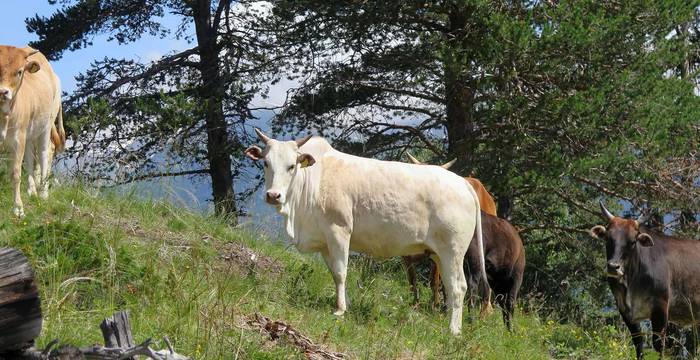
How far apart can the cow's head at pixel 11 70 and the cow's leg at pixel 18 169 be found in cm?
36

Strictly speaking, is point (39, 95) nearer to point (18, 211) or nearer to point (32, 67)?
point (32, 67)

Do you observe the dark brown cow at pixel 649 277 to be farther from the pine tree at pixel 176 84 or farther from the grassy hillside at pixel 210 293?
the pine tree at pixel 176 84

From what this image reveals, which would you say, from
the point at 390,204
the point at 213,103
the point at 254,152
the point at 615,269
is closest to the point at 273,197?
the point at 254,152

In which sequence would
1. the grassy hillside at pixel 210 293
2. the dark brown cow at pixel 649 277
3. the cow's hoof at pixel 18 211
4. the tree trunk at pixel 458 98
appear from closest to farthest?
the grassy hillside at pixel 210 293 → the cow's hoof at pixel 18 211 → the dark brown cow at pixel 649 277 → the tree trunk at pixel 458 98

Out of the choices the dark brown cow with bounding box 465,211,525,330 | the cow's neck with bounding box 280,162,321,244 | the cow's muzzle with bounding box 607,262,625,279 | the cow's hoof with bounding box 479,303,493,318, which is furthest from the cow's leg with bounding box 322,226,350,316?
the cow's muzzle with bounding box 607,262,625,279

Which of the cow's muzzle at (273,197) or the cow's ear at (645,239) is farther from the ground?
the cow's muzzle at (273,197)

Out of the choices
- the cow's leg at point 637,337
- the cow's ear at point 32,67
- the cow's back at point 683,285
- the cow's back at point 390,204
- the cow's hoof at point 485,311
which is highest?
the cow's ear at point 32,67

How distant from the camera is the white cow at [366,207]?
9016 mm

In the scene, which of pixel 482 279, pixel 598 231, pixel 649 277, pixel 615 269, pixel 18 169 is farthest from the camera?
pixel 598 231

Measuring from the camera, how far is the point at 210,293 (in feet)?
21.6

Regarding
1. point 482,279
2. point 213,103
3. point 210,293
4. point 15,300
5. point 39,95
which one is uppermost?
point 39,95

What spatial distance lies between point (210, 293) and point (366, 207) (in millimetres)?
2981

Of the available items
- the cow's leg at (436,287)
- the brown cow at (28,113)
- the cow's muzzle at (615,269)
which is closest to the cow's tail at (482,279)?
the cow's leg at (436,287)

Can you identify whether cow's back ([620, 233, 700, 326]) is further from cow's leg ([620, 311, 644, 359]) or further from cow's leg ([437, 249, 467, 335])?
cow's leg ([437, 249, 467, 335])
